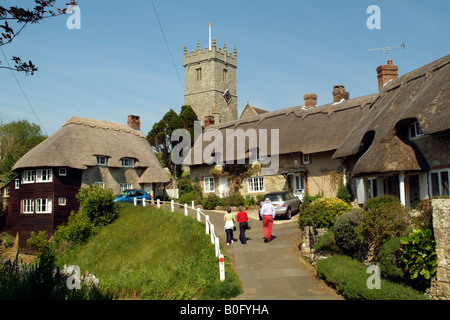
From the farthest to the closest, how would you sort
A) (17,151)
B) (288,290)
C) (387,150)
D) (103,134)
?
(17,151)
(103,134)
(387,150)
(288,290)

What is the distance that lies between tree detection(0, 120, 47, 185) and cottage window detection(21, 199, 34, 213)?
1027 cm

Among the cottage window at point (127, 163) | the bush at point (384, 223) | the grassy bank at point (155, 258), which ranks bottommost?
the grassy bank at point (155, 258)

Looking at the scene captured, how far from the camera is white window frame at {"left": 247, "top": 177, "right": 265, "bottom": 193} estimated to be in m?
30.3

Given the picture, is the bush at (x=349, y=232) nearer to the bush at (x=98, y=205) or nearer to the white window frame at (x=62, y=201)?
the bush at (x=98, y=205)

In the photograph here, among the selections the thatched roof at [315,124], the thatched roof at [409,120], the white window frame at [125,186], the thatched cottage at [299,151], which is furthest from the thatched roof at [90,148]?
the thatched roof at [409,120]

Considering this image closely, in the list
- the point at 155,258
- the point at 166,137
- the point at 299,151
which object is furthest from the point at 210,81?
the point at 155,258

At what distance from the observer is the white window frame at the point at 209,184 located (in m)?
33.5

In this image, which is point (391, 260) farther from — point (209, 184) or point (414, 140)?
point (209, 184)

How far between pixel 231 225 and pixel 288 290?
18.7 ft

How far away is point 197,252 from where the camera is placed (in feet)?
53.9

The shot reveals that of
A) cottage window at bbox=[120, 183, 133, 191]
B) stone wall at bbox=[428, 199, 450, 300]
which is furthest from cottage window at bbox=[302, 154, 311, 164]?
stone wall at bbox=[428, 199, 450, 300]
